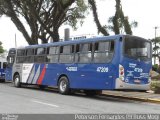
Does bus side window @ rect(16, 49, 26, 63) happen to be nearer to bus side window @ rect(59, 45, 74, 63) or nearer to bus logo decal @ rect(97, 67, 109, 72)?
bus side window @ rect(59, 45, 74, 63)

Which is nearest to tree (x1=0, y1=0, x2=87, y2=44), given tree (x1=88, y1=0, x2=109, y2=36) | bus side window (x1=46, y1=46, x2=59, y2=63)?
tree (x1=88, y1=0, x2=109, y2=36)

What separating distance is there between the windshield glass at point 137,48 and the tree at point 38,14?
47.2ft

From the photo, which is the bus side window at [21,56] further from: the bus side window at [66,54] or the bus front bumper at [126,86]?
the bus front bumper at [126,86]

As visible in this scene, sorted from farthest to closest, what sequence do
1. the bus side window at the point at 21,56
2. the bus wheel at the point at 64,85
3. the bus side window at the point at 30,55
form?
the bus side window at the point at 21,56, the bus side window at the point at 30,55, the bus wheel at the point at 64,85

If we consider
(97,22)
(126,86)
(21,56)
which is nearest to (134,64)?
(126,86)

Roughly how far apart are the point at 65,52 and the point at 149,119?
1091 centimetres

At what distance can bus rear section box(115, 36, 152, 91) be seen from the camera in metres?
17.7

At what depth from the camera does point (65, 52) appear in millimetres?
21578

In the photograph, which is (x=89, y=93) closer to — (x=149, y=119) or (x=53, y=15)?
(x=149, y=119)

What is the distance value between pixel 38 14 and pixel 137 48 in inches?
714

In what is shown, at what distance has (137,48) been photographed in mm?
18375

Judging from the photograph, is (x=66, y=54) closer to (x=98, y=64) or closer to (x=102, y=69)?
(x=98, y=64)

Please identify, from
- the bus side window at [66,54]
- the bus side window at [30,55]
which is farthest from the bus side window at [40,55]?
the bus side window at [66,54]

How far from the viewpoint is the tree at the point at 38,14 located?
33.2 m
